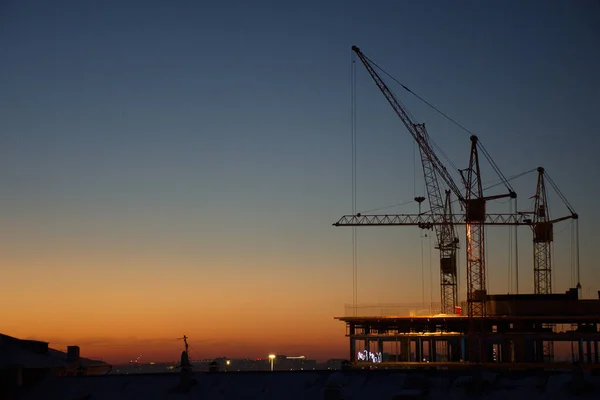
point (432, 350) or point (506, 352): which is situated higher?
point (506, 352)

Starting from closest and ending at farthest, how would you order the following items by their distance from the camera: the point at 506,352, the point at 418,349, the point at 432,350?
the point at 506,352 < the point at 418,349 < the point at 432,350

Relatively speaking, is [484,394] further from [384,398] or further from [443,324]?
[443,324]

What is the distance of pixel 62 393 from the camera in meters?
54.0

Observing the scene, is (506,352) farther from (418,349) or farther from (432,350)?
(432,350)

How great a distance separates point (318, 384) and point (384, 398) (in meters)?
5.54

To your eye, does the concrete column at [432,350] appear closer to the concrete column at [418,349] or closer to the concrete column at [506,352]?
the concrete column at [418,349]

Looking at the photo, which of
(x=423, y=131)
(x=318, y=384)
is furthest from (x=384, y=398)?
(x=423, y=131)

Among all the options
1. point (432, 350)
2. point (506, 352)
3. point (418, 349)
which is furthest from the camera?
point (432, 350)

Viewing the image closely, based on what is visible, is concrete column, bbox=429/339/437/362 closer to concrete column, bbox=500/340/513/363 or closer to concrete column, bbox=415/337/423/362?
concrete column, bbox=415/337/423/362

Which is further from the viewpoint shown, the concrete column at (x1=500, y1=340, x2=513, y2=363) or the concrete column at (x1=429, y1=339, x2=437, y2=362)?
the concrete column at (x1=429, y1=339, x2=437, y2=362)

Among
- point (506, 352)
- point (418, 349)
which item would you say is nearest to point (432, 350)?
point (418, 349)

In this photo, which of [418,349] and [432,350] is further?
[432,350]

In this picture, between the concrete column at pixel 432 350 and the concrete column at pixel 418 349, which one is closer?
the concrete column at pixel 418 349

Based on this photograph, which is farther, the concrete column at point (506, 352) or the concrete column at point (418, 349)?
the concrete column at point (418, 349)
